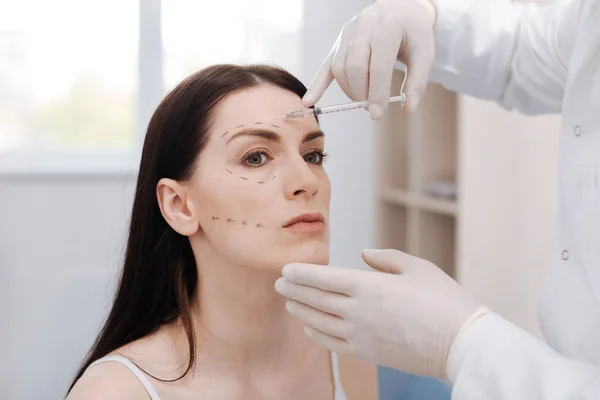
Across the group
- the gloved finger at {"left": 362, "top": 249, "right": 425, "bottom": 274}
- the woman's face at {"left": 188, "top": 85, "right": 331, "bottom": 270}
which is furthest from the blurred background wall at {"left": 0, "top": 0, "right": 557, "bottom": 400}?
the gloved finger at {"left": 362, "top": 249, "right": 425, "bottom": 274}

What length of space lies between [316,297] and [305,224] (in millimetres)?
207

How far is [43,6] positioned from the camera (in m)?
2.00

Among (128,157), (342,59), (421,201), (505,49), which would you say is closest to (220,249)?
(342,59)

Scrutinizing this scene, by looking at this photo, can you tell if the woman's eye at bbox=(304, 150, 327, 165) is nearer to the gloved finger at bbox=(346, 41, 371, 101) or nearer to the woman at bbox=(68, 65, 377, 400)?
the woman at bbox=(68, 65, 377, 400)

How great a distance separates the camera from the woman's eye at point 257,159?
1.14 m

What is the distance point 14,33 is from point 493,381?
180 cm

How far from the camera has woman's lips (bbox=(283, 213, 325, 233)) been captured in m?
1.10

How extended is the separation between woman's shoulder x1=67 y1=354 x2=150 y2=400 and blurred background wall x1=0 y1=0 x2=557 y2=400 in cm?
85

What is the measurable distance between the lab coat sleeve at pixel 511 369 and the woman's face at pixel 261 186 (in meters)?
0.36

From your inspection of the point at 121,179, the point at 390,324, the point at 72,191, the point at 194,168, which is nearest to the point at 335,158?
the point at 121,179

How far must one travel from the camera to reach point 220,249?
1.15 meters

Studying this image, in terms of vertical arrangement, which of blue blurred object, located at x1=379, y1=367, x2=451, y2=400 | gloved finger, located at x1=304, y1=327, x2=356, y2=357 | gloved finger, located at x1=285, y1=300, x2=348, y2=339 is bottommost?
blue blurred object, located at x1=379, y1=367, x2=451, y2=400

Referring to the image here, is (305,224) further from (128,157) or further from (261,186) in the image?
(128,157)

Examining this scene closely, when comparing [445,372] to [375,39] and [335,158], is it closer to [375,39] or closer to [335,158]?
[375,39]
